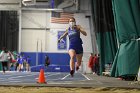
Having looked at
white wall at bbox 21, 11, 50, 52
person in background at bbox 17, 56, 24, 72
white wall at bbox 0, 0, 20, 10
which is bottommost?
person in background at bbox 17, 56, 24, 72

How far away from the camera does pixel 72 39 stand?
36.9 ft

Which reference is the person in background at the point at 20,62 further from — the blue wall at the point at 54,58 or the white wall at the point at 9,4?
the white wall at the point at 9,4

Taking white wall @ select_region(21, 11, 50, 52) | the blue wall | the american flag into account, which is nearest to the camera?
the american flag

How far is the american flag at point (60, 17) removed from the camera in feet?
127

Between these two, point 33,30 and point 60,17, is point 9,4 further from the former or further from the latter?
point 60,17

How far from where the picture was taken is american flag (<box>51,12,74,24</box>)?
38594mm

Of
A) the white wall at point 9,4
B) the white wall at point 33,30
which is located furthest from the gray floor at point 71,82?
the white wall at point 9,4

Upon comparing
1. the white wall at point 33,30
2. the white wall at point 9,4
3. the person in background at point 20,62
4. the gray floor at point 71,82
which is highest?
the white wall at point 9,4

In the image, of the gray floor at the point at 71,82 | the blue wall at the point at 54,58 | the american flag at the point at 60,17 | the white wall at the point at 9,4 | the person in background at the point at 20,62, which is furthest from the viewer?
the white wall at the point at 9,4

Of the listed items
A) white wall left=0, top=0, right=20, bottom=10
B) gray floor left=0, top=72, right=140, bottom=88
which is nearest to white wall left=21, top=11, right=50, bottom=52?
white wall left=0, top=0, right=20, bottom=10

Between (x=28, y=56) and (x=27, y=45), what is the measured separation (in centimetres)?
130

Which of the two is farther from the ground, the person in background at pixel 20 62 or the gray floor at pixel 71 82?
the gray floor at pixel 71 82

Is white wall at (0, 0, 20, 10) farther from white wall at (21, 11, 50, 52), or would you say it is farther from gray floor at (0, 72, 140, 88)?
gray floor at (0, 72, 140, 88)

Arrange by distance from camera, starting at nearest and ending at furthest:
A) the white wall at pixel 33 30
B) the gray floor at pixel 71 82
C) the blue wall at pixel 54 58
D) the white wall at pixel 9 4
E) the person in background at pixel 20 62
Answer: the gray floor at pixel 71 82
the person in background at pixel 20 62
the blue wall at pixel 54 58
the white wall at pixel 33 30
the white wall at pixel 9 4
